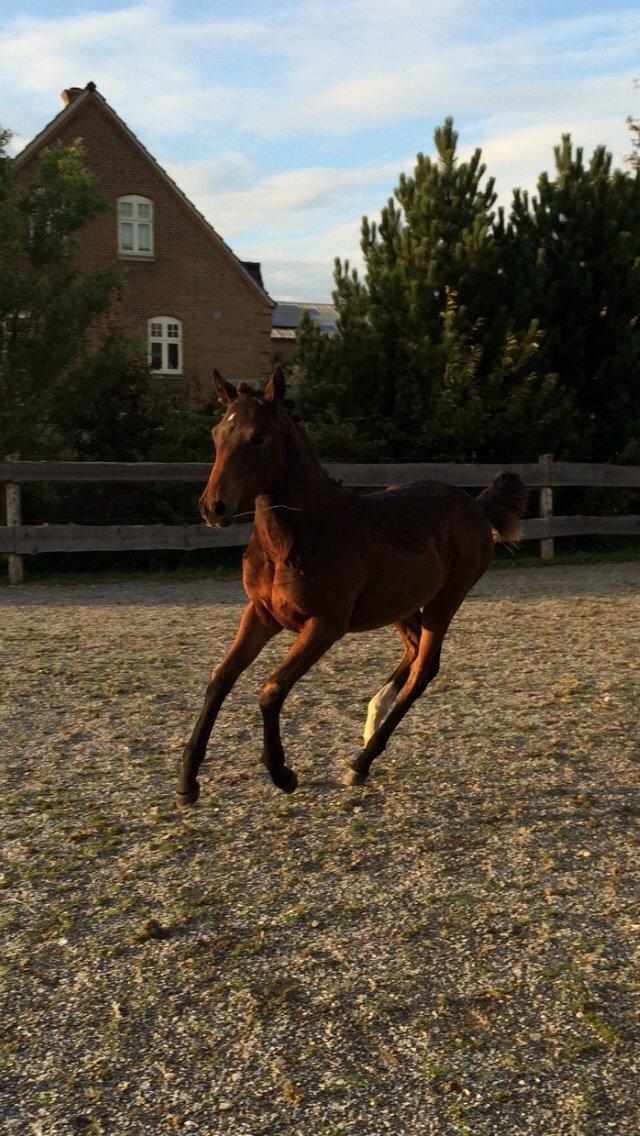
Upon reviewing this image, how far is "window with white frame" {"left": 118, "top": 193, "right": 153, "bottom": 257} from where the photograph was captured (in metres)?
29.3

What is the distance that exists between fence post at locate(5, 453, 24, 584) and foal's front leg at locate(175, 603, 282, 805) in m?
8.69

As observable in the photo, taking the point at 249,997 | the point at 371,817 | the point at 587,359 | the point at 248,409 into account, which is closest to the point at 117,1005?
the point at 249,997

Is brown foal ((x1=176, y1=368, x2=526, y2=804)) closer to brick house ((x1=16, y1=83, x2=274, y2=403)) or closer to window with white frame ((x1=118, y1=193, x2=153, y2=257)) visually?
brick house ((x1=16, y1=83, x2=274, y2=403))

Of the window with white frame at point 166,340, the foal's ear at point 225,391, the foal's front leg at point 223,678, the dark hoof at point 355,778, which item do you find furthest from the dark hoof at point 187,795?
the window with white frame at point 166,340

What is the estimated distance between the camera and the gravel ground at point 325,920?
8.30 feet

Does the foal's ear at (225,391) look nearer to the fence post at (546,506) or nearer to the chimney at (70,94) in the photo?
the fence post at (546,506)

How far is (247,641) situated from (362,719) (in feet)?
6.50

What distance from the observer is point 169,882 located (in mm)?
3818

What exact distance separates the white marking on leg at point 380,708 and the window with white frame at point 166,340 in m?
26.0

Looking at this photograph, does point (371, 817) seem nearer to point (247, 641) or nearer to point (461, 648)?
point (247, 641)

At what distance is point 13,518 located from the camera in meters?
12.5

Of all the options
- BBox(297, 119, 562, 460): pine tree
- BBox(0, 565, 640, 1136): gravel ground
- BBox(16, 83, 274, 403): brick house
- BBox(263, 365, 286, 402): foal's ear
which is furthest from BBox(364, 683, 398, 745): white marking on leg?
BBox(16, 83, 274, 403): brick house

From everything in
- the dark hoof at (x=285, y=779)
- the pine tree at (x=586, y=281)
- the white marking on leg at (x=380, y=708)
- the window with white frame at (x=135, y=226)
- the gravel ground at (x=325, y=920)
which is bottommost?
the gravel ground at (x=325, y=920)

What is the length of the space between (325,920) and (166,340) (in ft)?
93.3
